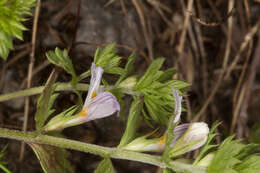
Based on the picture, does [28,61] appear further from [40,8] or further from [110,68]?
[110,68]

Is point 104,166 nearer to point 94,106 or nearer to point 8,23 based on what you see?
point 94,106

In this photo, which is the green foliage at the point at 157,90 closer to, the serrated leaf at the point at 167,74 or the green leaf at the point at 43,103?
the serrated leaf at the point at 167,74

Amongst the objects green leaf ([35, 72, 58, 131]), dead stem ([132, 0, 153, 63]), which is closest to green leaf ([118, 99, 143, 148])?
green leaf ([35, 72, 58, 131])

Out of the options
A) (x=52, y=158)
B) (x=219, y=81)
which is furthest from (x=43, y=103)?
(x=219, y=81)

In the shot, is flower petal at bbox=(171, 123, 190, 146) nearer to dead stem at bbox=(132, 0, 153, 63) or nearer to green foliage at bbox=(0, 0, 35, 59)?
green foliage at bbox=(0, 0, 35, 59)

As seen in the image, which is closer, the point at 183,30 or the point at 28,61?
the point at 28,61

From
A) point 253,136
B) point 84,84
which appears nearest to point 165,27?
point 253,136
